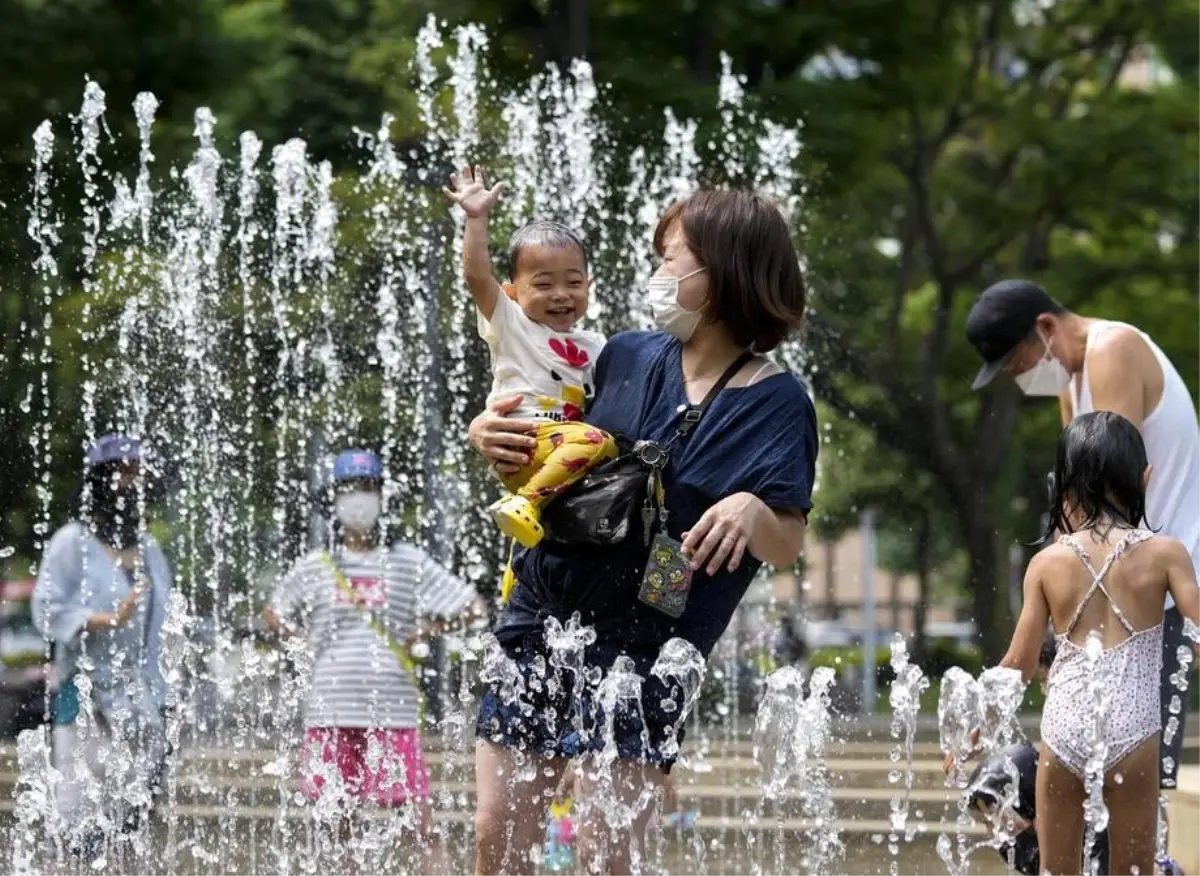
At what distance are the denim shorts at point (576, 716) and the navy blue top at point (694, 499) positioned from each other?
0.23 feet

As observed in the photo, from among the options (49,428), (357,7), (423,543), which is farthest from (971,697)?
(357,7)

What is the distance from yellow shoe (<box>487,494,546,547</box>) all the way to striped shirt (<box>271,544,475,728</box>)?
2481mm

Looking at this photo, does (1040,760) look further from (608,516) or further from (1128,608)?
(608,516)

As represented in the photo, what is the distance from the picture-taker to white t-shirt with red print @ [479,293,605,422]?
3697 millimetres

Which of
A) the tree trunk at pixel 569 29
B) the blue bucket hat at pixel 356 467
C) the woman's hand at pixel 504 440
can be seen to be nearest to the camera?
the woman's hand at pixel 504 440

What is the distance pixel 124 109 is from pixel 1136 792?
443 inches

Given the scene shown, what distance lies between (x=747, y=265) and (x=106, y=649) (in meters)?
3.48

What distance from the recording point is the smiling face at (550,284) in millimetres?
3775

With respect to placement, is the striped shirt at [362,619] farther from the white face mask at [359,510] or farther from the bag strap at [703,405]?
the bag strap at [703,405]

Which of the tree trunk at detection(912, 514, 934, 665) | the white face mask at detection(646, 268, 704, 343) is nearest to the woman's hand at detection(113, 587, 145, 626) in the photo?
the white face mask at detection(646, 268, 704, 343)

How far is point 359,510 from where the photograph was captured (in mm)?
5949

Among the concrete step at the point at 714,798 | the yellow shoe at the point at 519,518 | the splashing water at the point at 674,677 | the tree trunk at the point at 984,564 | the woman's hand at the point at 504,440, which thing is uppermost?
the tree trunk at the point at 984,564

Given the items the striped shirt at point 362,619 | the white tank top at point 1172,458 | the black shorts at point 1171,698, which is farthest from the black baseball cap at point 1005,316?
the striped shirt at point 362,619

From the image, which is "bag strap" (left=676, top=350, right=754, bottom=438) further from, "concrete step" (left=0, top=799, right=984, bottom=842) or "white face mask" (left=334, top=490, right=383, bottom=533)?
"concrete step" (left=0, top=799, right=984, bottom=842)
